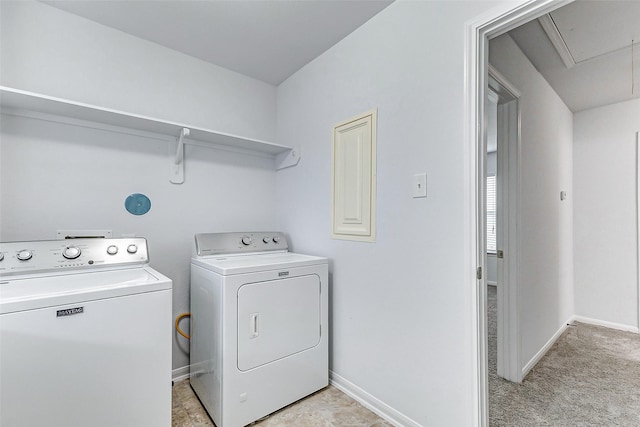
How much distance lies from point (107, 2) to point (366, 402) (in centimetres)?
274

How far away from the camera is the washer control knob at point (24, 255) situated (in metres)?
1.31

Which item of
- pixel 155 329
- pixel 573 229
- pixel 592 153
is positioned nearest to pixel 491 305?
pixel 573 229

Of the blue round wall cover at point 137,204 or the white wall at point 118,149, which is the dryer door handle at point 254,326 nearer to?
the white wall at point 118,149

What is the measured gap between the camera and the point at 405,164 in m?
1.57

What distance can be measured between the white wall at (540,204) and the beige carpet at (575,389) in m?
0.17

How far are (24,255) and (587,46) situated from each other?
3.48 m

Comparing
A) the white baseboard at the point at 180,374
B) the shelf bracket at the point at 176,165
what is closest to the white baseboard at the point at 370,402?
the white baseboard at the point at 180,374

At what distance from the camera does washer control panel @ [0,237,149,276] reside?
130 centimetres

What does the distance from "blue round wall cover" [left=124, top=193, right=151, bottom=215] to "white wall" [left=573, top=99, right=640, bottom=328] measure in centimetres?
431

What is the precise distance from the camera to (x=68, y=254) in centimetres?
141

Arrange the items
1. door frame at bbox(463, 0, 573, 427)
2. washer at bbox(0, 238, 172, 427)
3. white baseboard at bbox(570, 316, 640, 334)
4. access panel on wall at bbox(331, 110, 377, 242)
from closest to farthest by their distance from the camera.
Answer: washer at bbox(0, 238, 172, 427) → door frame at bbox(463, 0, 573, 427) → access panel on wall at bbox(331, 110, 377, 242) → white baseboard at bbox(570, 316, 640, 334)

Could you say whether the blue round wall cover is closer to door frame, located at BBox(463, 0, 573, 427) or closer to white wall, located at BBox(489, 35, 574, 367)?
door frame, located at BBox(463, 0, 573, 427)

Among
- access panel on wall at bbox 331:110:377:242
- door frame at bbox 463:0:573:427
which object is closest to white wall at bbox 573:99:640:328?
door frame at bbox 463:0:573:427

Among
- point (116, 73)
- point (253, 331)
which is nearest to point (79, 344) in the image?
point (253, 331)
